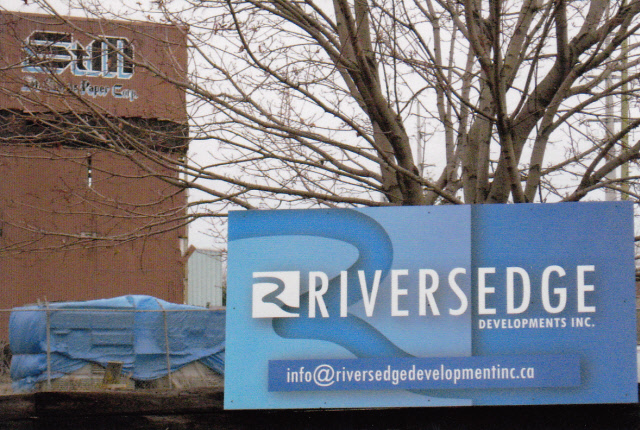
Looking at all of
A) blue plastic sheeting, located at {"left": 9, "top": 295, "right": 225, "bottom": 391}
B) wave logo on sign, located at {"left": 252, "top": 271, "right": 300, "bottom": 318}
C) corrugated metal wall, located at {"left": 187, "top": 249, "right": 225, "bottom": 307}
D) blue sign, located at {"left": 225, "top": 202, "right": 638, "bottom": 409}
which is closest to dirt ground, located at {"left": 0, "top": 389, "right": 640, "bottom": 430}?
blue sign, located at {"left": 225, "top": 202, "right": 638, "bottom": 409}

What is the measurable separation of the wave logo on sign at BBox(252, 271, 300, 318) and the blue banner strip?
0.31m

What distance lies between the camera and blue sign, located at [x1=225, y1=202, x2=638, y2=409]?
4668 mm

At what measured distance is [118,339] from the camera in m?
13.2

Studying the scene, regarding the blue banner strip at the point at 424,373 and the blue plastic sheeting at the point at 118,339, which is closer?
the blue banner strip at the point at 424,373

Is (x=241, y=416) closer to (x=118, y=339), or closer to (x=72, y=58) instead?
(x=72, y=58)

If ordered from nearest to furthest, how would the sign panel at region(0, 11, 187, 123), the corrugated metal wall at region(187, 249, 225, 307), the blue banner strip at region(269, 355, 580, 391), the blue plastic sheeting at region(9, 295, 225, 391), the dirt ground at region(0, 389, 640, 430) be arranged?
the blue banner strip at region(269, 355, 580, 391) → the dirt ground at region(0, 389, 640, 430) → the sign panel at region(0, 11, 187, 123) → the blue plastic sheeting at region(9, 295, 225, 391) → the corrugated metal wall at region(187, 249, 225, 307)

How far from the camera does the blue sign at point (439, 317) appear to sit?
4.67 m

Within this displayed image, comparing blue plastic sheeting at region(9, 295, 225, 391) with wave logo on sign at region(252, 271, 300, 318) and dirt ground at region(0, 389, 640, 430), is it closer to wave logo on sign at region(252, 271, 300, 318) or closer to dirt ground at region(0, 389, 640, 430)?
dirt ground at region(0, 389, 640, 430)

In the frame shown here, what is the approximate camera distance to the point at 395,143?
22.4 feet

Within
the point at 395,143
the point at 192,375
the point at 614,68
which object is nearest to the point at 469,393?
the point at 395,143

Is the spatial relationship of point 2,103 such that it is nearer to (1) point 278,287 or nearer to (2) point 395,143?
(2) point 395,143

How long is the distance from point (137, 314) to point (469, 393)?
9.39 metres

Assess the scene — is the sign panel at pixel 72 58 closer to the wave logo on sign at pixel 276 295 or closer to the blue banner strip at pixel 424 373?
the wave logo on sign at pixel 276 295

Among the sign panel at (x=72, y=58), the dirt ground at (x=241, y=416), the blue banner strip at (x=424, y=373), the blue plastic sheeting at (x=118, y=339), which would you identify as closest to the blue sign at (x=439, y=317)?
the blue banner strip at (x=424, y=373)
